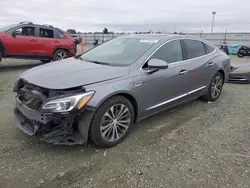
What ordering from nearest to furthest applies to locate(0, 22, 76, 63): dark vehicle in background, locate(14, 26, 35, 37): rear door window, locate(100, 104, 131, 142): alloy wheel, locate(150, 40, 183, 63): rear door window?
locate(100, 104, 131, 142): alloy wheel → locate(150, 40, 183, 63): rear door window → locate(0, 22, 76, 63): dark vehicle in background → locate(14, 26, 35, 37): rear door window

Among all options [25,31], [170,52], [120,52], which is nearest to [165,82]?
[170,52]

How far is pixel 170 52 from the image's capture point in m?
3.80

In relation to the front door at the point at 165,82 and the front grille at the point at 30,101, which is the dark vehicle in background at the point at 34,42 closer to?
the front grille at the point at 30,101

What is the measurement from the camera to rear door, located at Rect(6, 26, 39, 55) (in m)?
7.70

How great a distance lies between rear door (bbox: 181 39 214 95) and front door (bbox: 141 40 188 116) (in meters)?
0.17

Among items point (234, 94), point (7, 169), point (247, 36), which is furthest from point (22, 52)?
point (247, 36)

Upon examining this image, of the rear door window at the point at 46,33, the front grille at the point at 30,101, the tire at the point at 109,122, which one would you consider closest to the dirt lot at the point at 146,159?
the tire at the point at 109,122

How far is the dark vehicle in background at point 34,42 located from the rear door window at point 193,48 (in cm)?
604

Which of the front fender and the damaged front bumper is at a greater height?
the front fender

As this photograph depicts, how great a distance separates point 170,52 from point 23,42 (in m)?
6.19

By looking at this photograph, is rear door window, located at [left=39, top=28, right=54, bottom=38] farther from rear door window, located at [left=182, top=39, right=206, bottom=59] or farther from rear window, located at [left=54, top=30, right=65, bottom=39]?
rear door window, located at [left=182, top=39, right=206, bottom=59]

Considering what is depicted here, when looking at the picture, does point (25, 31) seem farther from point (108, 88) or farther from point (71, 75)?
point (108, 88)

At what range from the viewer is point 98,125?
2.76 m

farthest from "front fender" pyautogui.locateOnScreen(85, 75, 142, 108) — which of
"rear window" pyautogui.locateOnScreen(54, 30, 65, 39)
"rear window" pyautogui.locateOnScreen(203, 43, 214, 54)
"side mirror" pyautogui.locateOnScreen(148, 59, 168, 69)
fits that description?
"rear window" pyautogui.locateOnScreen(54, 30, 65, 39)
